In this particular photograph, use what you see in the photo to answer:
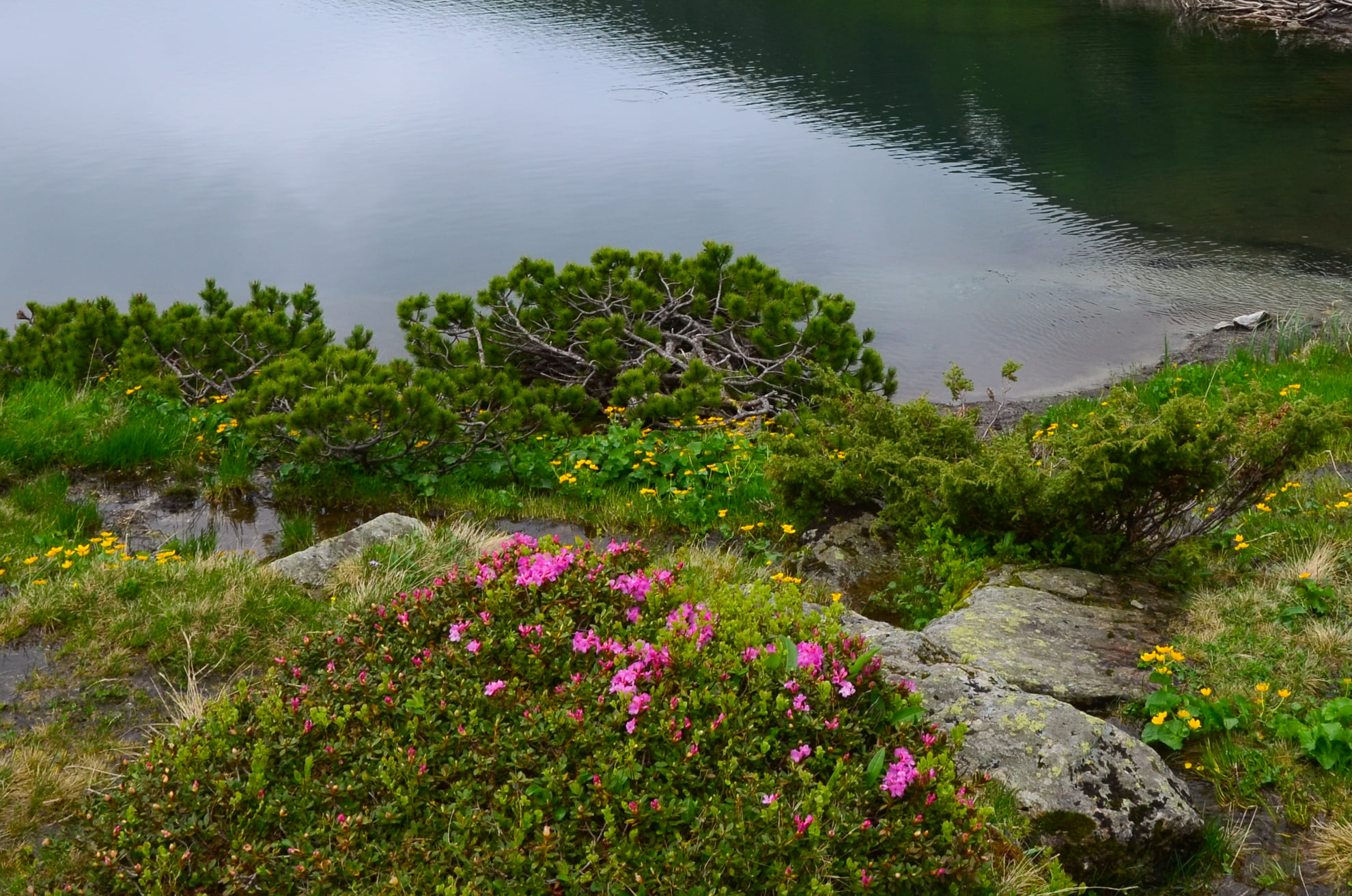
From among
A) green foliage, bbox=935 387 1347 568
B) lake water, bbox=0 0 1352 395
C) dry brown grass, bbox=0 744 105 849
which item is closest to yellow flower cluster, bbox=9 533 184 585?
dry brown grass, bbox=0 744 105 849

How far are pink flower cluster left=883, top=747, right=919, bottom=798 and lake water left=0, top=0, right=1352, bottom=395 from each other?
11877 mm

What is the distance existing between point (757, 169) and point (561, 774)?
24.3 metres

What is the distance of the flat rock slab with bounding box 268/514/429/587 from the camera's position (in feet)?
20.4

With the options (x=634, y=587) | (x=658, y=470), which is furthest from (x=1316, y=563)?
(x=658, y=470)

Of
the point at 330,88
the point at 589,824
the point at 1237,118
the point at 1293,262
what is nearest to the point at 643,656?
the point at 589,824

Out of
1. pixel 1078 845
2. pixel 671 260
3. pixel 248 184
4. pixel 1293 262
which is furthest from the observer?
pixel 248 184

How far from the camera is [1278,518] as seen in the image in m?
6.55

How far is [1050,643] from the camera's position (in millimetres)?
5094

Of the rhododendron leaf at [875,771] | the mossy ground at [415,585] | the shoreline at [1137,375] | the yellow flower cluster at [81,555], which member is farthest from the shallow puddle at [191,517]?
the shoreline at [1137,375]

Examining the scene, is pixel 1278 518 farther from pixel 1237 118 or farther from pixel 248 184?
pixel 1237 118

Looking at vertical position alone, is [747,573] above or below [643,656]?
below

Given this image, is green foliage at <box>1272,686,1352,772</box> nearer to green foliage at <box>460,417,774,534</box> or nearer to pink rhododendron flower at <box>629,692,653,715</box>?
pink rhododendron flower at <box>629,692,653,715</box>

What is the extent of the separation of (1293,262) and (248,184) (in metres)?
21.9

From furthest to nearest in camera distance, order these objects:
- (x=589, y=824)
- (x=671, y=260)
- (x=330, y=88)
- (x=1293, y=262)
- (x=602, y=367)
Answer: (x=330, y=88) < (x=1293, y=262) < (x=671, y=260) < (x=602, y=367) < (x=589, y=824)
